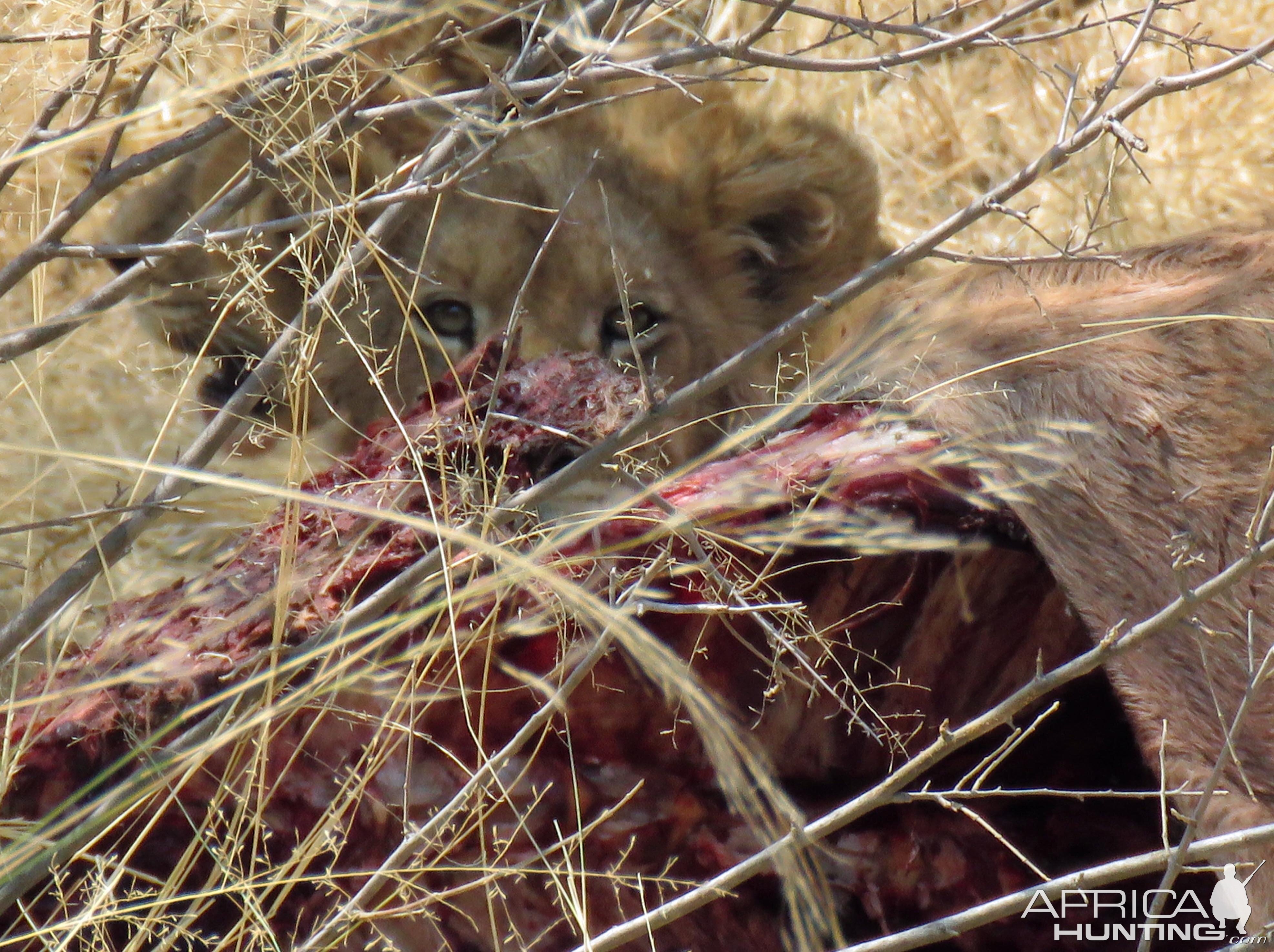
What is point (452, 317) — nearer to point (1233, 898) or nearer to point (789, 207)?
point (789, 207)

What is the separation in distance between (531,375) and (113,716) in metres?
0.58

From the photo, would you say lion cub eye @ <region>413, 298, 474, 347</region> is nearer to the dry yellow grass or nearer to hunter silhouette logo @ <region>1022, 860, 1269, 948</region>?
the dry yellow grass

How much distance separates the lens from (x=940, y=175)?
3.12 metres

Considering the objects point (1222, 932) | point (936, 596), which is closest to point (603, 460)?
point (936, 596)

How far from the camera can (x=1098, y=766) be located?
4.79 feet

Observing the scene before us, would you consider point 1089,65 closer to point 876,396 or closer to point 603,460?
point 876,396

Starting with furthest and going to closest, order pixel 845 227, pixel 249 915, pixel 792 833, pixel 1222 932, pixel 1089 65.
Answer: pixel 1089 65
pixel 845 227
pixel 1222 932
pixel 249 915
pixel 792 833

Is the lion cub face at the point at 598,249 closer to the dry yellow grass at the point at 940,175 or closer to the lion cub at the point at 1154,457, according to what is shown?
the dry yellow grass at the point at 940,175

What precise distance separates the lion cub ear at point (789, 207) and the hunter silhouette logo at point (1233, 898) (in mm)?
1377

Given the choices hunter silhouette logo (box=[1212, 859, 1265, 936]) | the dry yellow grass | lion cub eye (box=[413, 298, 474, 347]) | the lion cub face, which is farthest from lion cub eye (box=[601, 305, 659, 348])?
hunter silhouette logo (box=[1212, 859, 1265, 936])

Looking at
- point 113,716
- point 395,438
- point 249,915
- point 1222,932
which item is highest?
point 395,438

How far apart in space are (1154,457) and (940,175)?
189cm

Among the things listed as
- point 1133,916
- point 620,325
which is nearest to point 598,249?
point 620,325

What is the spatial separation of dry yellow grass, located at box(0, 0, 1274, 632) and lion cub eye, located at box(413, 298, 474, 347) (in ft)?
1.87
